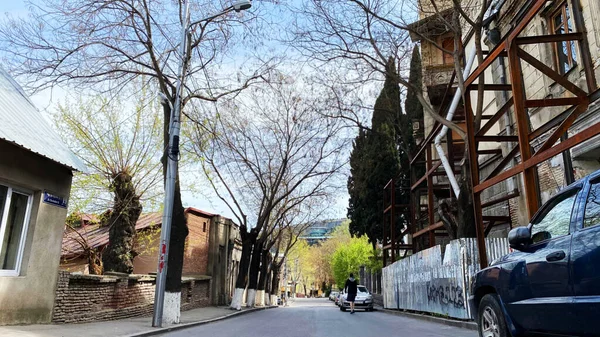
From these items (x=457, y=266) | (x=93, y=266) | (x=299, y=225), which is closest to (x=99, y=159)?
(x=93, y=266)

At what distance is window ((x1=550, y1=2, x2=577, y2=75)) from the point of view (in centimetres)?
1141

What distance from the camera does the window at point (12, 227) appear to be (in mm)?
8844

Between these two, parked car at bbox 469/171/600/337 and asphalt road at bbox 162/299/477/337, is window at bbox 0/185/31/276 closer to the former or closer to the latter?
asphalt road at bbox 162/299/477/337

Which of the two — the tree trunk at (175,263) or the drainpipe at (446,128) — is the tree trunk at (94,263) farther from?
the drainpipe at (446,128)

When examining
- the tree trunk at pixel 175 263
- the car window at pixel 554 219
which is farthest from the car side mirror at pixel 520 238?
the tree trunk at pixel 175 263

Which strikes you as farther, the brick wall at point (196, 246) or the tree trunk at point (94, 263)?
the brick wall at point (196, 246)

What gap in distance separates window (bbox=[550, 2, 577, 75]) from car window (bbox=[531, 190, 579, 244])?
27.8ft

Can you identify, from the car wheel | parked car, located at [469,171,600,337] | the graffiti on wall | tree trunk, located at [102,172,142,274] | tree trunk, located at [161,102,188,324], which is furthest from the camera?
tree trunk, located at [102,172,142,274]

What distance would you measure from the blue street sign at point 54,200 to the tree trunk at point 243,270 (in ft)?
45.3

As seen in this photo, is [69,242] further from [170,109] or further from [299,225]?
[299,225]

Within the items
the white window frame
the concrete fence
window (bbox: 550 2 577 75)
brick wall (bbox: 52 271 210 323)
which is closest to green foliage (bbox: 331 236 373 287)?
the concrete fence

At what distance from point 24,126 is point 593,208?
34.1ft

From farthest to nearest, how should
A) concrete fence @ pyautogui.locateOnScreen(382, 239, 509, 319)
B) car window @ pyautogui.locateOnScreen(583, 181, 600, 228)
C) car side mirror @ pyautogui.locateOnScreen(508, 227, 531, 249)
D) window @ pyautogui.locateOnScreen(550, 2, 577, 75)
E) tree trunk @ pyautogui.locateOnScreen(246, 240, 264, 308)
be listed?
tree trunk @ pyautogui.locateOnScreen(246, 240, 264, 308) → window @ pyautogui.locateOnScreen(550, 2, 577, 75) → concrete fence @ pyautogui.locateOnScreen(382, 239, 509, 319) → car side mirror @ pyautogui.locateOnScreen(508, 227, 531, 249) → car window @ pyautogui.locateOnScreen(583, 181, 600, 228)

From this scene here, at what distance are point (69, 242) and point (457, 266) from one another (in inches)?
748
